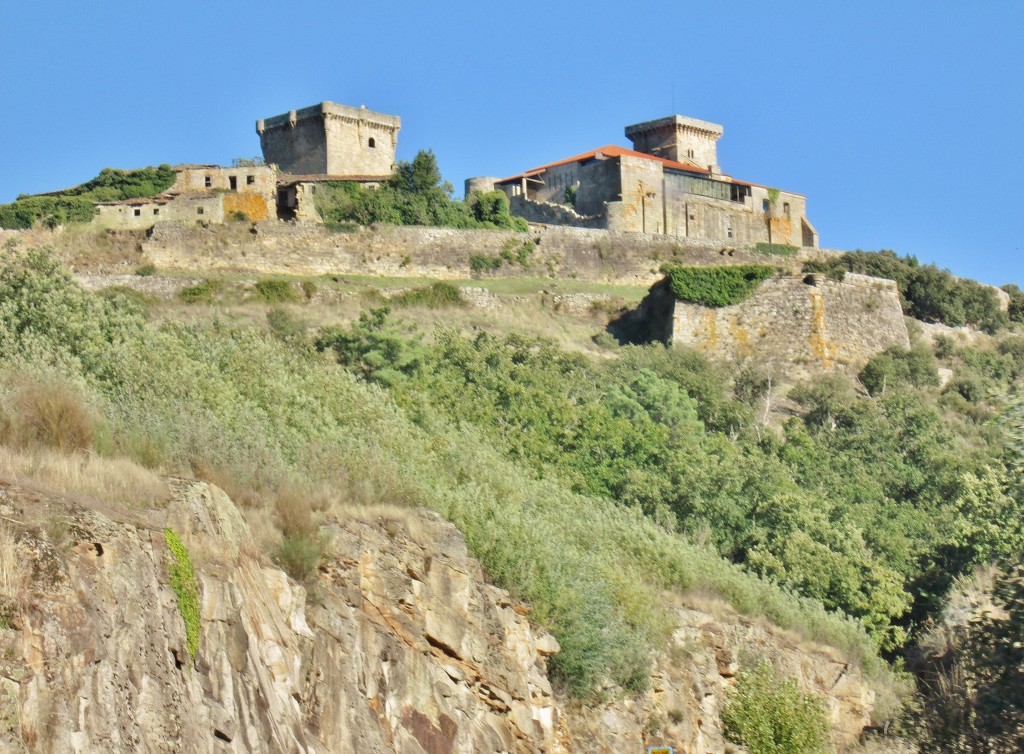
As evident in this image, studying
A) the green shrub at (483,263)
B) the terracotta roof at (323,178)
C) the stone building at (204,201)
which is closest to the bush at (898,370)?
the green shrub at (483,263)

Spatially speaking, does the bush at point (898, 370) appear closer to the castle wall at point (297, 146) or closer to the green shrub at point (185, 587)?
the castle wall at point (297, 146)

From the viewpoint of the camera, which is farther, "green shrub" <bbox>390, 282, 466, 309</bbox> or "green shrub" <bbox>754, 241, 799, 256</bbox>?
"green shrub" <bbox>754, 241, 799, 256</bbox>

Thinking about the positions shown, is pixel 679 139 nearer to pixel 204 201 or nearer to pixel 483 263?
pixel 483 263

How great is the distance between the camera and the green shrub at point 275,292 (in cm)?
4556

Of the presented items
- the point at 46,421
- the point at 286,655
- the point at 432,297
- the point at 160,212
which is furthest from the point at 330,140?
the point at 286,655

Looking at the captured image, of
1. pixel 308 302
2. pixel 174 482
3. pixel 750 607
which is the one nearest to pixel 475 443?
pixel 750 607

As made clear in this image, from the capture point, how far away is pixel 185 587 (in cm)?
1242

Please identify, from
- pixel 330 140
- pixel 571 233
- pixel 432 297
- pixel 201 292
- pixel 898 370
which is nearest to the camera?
pixel 201 292

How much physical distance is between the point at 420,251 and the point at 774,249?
14700 mm

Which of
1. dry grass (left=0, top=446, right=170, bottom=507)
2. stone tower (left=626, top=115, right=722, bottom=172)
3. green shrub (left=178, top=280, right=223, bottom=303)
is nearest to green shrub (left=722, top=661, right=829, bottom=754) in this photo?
dry grass (left=0, top=446, right=170, bottom=507)

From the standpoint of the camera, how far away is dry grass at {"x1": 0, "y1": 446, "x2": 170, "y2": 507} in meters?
12.6

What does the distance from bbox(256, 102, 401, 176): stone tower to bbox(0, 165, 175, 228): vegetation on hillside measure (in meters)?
9.05

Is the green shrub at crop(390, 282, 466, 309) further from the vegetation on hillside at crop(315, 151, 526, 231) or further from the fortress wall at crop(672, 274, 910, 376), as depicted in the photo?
the fortress wall at crop(672, 274, 910, 376)

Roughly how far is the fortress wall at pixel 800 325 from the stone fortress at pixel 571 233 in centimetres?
4
